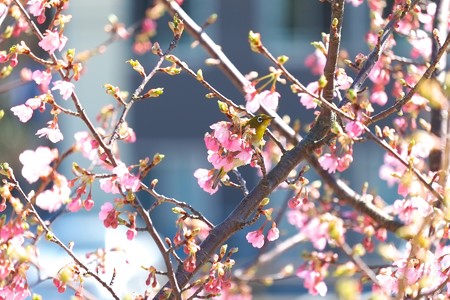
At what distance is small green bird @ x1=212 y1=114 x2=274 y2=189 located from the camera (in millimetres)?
2375

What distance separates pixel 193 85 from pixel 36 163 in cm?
1346

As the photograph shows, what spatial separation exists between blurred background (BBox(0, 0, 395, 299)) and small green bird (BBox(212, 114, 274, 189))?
12.9 m

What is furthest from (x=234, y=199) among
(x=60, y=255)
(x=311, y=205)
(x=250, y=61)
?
(x=311, y=205)

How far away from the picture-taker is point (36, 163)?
113 inches

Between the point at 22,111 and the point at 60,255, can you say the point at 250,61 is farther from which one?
the point at 22,111

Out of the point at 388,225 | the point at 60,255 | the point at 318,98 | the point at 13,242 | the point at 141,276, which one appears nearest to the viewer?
the point at 318,98

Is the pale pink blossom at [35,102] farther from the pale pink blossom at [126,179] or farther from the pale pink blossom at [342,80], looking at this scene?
the pale pink blossom at [342,80]

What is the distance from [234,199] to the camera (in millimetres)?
16125

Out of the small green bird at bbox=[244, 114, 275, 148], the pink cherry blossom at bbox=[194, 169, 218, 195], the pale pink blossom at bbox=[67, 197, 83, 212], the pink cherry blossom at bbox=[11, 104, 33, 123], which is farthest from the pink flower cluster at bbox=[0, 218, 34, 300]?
the small green bird at bbox=[244, 114, 275, 148]

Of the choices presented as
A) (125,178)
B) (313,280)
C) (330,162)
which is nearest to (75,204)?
(125,178)

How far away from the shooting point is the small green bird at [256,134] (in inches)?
93.5

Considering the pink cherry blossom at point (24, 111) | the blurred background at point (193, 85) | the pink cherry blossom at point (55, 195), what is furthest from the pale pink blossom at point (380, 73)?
the blurred background at point (193, 85)

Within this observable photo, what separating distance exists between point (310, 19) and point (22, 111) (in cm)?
1380

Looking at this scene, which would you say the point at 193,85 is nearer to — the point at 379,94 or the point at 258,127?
the point at 379,94
